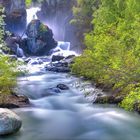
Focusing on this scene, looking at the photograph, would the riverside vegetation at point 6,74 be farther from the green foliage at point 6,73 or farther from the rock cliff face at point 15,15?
the rock cliff face at point 15,15

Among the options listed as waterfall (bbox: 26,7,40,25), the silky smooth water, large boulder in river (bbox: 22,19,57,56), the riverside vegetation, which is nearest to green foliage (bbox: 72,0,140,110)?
the silky smooth water

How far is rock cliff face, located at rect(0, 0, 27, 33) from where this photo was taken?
2098 inches

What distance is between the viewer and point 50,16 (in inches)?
2275

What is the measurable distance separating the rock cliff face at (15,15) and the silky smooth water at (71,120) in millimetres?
28673

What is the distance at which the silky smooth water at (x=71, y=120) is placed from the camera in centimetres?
1694

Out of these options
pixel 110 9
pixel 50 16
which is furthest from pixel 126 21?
pixel 50 16

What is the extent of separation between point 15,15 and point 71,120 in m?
36.8

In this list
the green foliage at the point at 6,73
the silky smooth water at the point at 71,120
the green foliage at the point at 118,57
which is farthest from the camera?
the green foliage at the point at 6,73

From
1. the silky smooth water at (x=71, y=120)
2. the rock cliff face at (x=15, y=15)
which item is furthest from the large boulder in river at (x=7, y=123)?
the rock cliff face at (x=15, y=15)

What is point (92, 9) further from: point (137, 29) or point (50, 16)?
point (137, 29)

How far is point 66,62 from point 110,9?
25.2ft

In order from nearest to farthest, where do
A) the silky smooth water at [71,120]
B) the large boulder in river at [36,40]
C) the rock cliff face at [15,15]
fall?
1. the silky smooth water at [71,120]
2. the large boulder in river at [36,40]
3. the rock cliff face at [15,15]

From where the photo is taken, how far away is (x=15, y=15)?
176 feet

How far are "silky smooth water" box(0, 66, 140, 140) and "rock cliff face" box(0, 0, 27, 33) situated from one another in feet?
94.1
